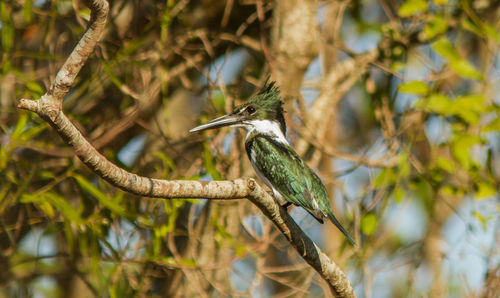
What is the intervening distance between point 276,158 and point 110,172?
4.84ft

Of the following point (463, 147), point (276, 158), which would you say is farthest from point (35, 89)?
point (463, 147)

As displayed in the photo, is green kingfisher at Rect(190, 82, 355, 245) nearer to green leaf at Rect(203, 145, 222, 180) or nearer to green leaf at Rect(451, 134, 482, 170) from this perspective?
green leaf at Rect(203, 145, 222, 180)

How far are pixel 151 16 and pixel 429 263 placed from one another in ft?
9.42

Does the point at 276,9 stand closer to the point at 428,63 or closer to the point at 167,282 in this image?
the point at 428,63

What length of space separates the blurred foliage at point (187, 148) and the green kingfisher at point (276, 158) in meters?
0.33

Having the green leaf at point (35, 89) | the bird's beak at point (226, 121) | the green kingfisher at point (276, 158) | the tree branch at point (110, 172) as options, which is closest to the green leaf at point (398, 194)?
the green kingfisher at point (276, 158)

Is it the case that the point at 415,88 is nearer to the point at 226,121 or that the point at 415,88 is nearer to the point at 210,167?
the point at 226,121

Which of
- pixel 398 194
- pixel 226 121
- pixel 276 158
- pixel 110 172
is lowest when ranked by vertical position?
pixel 110 172

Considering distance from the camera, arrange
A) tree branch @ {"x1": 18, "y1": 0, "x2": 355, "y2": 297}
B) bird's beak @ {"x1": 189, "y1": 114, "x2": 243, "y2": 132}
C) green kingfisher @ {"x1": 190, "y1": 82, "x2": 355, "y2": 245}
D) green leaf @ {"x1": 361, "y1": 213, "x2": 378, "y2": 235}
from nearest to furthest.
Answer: tree branch @ {"x1": 18, "y1": 0, "x2": 355, "y2": 297} < green kingfisher @ {"x1": 190, "y1": 82, "x2": 355, "y2": 245} < bird's beak @ {"x1": 189, "y1": 114, "x2": 243, "y2": 132} < green leaf @ {"x1": 361, "y1": 213, "x2": 378, "y2": 235}

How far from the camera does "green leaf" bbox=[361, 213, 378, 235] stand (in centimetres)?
415

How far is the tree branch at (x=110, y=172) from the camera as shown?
185 centimetres

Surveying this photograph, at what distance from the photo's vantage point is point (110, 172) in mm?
1999

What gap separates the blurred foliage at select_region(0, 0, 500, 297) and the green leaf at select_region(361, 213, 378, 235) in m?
0.01

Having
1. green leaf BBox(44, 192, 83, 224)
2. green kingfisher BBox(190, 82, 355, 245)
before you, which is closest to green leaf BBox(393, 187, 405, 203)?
green kingfisher BBox(190, 82, 355, 245)
